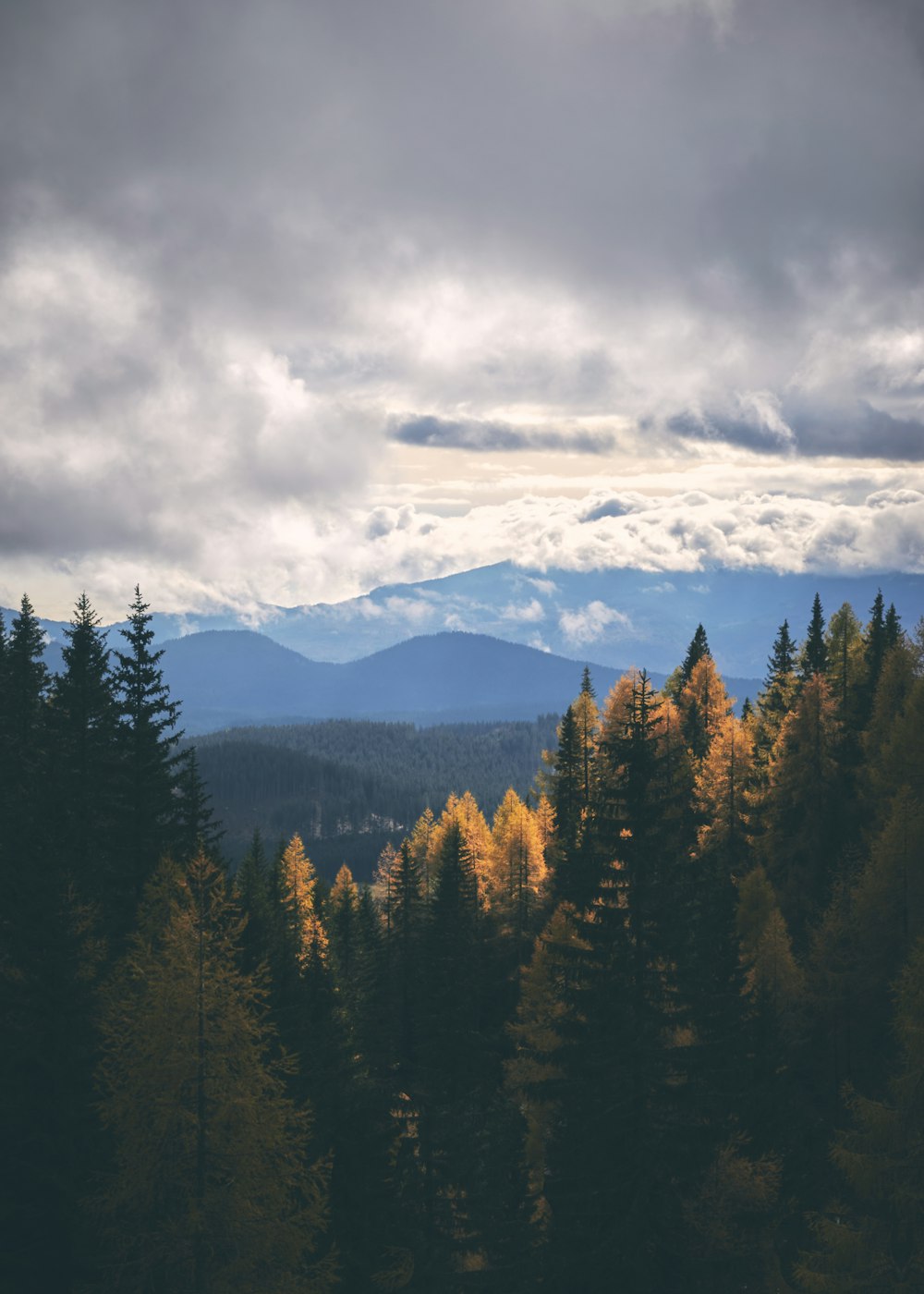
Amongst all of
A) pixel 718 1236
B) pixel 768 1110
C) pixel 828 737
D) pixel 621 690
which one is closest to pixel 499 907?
pixel 621 690

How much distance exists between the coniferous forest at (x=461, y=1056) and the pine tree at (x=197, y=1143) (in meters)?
0.07

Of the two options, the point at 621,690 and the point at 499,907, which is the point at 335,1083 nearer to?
the point at 499,907

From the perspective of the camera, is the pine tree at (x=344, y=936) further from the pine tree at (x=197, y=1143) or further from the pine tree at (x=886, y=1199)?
the pine tree at (x=886, y=1199)

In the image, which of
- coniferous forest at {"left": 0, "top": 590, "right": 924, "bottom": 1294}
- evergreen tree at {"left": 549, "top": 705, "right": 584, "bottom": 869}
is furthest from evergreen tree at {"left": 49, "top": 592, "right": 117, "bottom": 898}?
evergreen tree at {"left": 549, "top": 705, "right": 584, "bottom": 869}

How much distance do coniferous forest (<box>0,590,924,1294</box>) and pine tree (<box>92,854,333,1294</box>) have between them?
2.9 inches

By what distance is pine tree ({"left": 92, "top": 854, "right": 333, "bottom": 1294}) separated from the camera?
18.7 m

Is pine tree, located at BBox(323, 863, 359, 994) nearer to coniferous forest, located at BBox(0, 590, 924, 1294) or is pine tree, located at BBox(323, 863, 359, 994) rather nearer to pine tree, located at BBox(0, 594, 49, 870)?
coniferous forest, located at BBox(0, 590, 924, 1294)

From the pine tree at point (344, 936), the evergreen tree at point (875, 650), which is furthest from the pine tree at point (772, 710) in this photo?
the pine tree at point (344, 936)

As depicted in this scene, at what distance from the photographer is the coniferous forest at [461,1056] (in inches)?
770

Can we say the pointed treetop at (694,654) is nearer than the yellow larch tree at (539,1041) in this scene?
No

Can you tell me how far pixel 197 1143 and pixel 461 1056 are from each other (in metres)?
22.4

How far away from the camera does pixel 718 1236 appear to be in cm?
2270

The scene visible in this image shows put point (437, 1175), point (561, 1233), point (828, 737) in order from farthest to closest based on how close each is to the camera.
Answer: point (828, 737) → point (437, 1175) → point (561, 1233)

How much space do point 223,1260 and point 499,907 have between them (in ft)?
124
